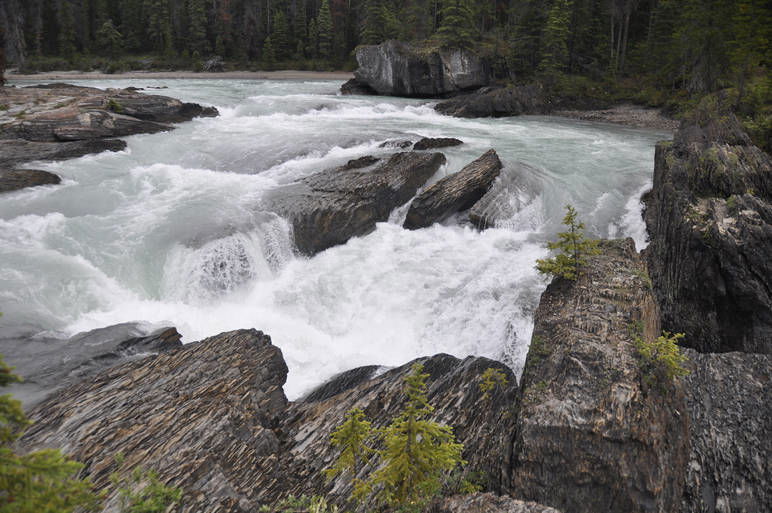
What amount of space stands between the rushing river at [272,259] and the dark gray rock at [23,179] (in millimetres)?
375

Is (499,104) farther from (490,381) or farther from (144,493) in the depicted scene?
(144,493)

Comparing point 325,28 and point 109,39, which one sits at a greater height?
point 325,28

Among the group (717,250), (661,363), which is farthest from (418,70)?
A: (661,363)

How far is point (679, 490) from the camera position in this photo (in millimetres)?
5062

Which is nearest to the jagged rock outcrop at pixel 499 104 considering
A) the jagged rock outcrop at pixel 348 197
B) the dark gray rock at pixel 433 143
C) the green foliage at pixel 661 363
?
the dark gray rock at pixel 433 143

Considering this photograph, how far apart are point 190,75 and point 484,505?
6277 cm

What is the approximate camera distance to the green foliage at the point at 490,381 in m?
6.88

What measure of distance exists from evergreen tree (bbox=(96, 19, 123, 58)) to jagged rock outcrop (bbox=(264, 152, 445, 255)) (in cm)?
6809

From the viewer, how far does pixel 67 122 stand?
1891 centimetres

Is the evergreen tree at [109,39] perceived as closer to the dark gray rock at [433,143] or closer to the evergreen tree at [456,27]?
the evergreen tree at [456,27]

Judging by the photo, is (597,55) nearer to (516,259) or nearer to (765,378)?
(516,259)

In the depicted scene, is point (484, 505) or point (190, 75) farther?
point (190, 75)

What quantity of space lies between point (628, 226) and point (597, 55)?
41.3 metres

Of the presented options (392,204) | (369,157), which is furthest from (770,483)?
(369,157)
